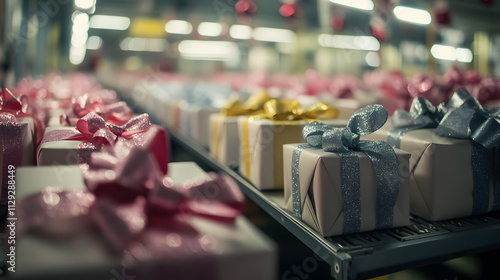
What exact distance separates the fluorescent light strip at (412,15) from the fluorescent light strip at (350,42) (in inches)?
61.8

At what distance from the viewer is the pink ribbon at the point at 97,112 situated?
1173 millimetres

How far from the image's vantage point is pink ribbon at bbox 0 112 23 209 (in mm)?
889

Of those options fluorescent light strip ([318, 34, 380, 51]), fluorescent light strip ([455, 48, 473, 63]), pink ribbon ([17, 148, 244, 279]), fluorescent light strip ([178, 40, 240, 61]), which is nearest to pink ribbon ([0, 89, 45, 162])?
pink ribbon ([17, 148, 244, 279])

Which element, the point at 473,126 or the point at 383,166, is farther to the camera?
the point at 473,126

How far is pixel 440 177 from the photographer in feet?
3.23

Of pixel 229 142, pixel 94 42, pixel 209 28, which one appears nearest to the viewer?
pixel 229 142

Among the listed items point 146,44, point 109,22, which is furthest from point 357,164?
point 146,44

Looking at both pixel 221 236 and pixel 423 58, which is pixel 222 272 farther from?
pixel 423 58

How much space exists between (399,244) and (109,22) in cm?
1004

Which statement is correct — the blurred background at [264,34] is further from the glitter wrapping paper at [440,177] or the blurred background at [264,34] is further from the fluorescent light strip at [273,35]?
the glitter wrapping paper at [440,177]

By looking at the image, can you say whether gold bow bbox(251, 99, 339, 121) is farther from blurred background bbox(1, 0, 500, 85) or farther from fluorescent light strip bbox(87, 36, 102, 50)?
fluorescent light strip bbox(87, 36, 102, 50)

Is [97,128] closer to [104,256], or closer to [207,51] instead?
[104,256]

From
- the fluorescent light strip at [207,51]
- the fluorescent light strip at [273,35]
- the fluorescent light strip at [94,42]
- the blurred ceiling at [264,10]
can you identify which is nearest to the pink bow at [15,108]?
the blurred ceiling at [264,10]

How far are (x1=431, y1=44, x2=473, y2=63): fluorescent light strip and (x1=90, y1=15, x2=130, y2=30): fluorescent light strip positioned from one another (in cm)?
696
